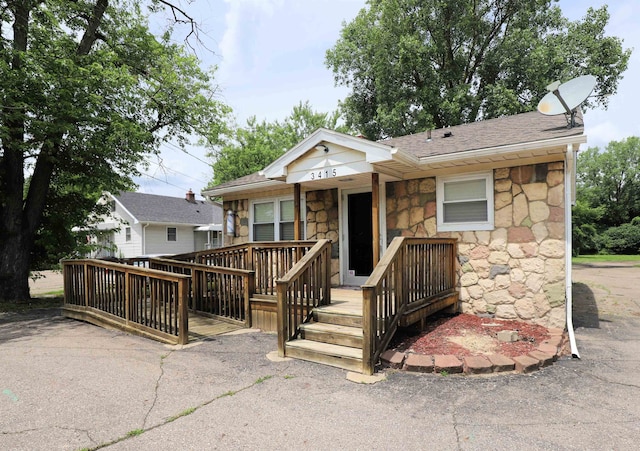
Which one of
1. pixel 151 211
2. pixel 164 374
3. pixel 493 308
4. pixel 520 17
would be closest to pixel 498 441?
pixel 164 374

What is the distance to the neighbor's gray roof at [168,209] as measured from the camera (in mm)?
21891

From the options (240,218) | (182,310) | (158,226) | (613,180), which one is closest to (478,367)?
(182,310)

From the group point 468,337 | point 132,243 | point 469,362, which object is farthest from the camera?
point 132,243

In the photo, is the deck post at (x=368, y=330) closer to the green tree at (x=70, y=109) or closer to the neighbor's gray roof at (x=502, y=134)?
the neighbor's gray roof at (x=502, y=134)

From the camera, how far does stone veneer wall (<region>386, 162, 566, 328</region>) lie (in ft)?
17.7

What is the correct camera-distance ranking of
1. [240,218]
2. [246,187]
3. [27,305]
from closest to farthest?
[27,305], [246,187], [240,218]

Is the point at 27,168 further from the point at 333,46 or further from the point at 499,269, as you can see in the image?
the point at 333,46

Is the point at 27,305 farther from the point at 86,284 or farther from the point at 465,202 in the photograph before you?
the point at 465,202

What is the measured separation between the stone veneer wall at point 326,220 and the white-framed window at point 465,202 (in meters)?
2.21

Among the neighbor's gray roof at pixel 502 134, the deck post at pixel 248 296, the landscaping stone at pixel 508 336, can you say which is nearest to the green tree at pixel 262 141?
the neighbor's gray roof at pixel 502 134

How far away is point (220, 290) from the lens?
632 cm

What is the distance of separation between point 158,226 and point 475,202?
67.3 ft

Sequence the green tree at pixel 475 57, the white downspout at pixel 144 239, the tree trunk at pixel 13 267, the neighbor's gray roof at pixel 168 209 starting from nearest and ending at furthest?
1. the tree trunk at pixel 13 267
2. the green tree at pixel 475 57
3. the white downspout at pixel 144 239
4. the neighbor's gray roof at pixel 168 209

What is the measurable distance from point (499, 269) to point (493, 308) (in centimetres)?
64
